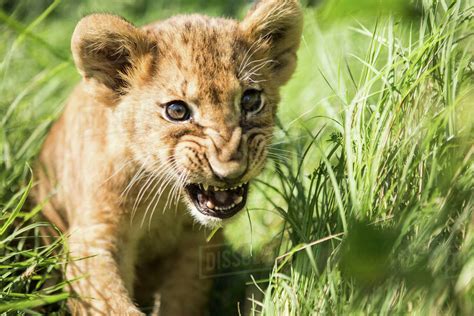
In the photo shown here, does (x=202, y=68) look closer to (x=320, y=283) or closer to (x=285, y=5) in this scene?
(x=285, y=5)

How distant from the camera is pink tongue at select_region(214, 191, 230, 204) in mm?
3659

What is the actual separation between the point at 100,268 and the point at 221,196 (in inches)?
29.5

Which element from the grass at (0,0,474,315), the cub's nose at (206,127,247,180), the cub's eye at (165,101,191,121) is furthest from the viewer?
the cub's eye at (165,101,191,121)

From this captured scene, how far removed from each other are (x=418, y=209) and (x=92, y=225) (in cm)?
180

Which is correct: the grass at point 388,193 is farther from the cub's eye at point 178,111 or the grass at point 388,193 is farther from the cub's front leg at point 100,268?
the cub's eye at point 178,111

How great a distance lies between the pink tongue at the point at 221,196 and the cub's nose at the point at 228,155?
310 millimetres

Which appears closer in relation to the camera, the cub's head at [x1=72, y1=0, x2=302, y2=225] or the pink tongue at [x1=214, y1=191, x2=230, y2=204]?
the cub's head at [x1=72, y1=0, x2=302, y2=225]

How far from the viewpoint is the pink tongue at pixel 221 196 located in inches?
144

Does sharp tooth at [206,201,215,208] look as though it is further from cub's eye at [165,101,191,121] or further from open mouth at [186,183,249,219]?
cub's eye at [165,101,191,121]

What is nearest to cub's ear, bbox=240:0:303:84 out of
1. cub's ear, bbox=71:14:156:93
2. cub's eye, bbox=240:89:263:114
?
cub's eye, bbox=240:89:263:114

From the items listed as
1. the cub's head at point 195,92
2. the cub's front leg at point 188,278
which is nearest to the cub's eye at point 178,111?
the cub's head at point 195,92

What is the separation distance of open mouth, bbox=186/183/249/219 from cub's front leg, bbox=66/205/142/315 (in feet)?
1.72

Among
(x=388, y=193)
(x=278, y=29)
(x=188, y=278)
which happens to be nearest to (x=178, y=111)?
(x=278, y=29)

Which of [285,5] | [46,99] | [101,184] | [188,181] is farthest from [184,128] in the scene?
[46,99]
